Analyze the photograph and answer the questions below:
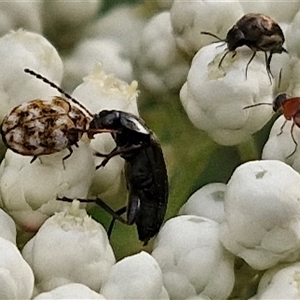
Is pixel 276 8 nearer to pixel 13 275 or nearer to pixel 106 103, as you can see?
pixel 106 103

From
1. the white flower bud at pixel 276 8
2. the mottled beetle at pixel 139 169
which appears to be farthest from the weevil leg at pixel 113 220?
the white flower bud at pixel 276 8

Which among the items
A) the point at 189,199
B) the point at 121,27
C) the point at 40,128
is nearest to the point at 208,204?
the point at 189,199

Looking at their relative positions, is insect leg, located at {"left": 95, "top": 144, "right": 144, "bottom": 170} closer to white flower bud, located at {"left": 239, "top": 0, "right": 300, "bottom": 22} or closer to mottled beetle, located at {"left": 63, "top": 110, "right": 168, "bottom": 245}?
mottled beetle, located at {"left": 63, "top": 110, "right": 168, "bottom": 245}

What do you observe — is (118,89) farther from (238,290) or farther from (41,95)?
(238,290)

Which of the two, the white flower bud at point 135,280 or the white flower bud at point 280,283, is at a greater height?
the white flower bud at point 135,280

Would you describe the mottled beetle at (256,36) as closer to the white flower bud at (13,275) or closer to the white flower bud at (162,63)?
the white flower bud at (162,63)

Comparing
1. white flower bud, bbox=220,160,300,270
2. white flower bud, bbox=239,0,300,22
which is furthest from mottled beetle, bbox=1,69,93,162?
white flower bud, bbox=239,0,300,22
